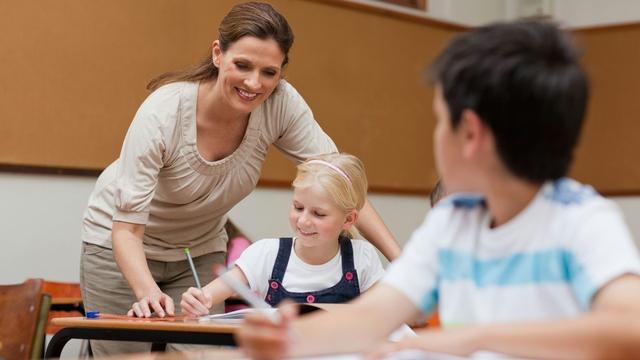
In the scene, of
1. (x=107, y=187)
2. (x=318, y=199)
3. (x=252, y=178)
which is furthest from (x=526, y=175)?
(x=107, y=187)

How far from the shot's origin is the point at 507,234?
1.21 m

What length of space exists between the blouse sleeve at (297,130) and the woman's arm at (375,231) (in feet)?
0.80

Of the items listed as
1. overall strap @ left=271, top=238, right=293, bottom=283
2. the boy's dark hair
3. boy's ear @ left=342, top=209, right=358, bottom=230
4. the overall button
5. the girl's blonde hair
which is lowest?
the overall button

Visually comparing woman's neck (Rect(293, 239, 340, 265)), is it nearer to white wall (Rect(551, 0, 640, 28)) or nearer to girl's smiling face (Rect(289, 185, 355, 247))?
girl's smiling face (Rect(289, 185, 355, 247))

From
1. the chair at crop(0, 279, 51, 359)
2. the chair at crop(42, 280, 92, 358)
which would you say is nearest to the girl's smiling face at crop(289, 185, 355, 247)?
the chair at crop(0, 279, 51, 359)

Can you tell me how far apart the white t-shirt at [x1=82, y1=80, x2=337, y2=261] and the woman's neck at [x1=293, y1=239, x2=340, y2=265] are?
273 mm

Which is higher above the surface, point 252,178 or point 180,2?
point 180,2

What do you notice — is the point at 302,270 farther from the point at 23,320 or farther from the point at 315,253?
the point at 23,320

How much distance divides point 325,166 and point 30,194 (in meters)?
2.14

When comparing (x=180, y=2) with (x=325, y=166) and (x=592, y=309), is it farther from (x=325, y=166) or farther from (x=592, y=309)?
(x=592, y=309)

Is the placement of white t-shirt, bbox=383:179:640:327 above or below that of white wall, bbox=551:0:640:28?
below

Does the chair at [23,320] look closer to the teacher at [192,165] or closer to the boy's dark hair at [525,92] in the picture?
the teacher at [192,165]

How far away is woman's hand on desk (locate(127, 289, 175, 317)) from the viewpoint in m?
2.41

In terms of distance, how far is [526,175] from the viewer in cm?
118
